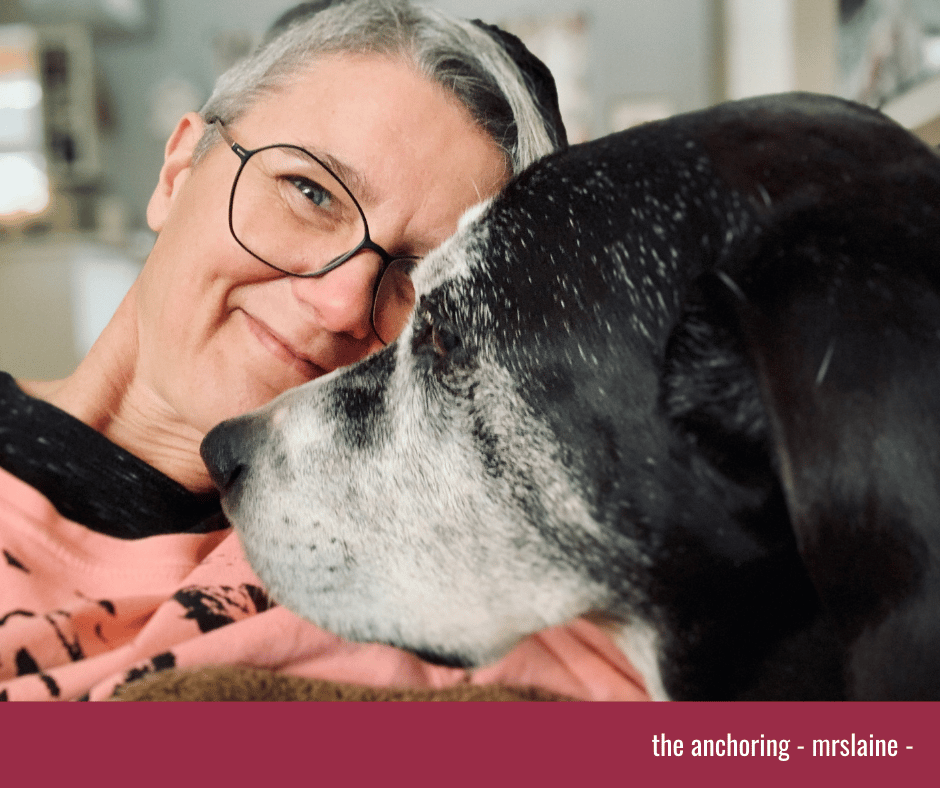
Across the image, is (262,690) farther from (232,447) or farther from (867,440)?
(867,440)

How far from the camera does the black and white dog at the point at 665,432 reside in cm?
53

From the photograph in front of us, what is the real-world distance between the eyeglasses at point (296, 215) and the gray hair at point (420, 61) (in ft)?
0.54

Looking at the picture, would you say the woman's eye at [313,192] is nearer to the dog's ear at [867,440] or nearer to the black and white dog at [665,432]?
the black and white dog at [665,432]

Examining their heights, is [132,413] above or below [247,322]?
below

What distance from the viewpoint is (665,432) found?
0.69 metres

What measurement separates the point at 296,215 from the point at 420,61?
0.99 feet

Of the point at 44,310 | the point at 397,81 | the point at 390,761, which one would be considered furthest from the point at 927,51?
the point at 44,310

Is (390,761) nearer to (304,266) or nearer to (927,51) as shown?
(304,266)

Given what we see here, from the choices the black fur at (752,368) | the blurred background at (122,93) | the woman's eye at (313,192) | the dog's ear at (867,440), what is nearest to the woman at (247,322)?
the woman's eye at (313,192)

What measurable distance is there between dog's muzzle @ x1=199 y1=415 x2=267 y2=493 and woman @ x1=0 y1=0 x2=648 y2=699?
0.10 metres

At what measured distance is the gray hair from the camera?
109 centimetres

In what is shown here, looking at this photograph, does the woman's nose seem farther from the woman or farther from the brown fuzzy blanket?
the brown fuzzy blanket

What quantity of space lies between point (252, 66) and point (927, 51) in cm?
264

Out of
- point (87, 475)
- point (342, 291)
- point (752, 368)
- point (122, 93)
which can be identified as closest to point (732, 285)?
point (752, 368)
